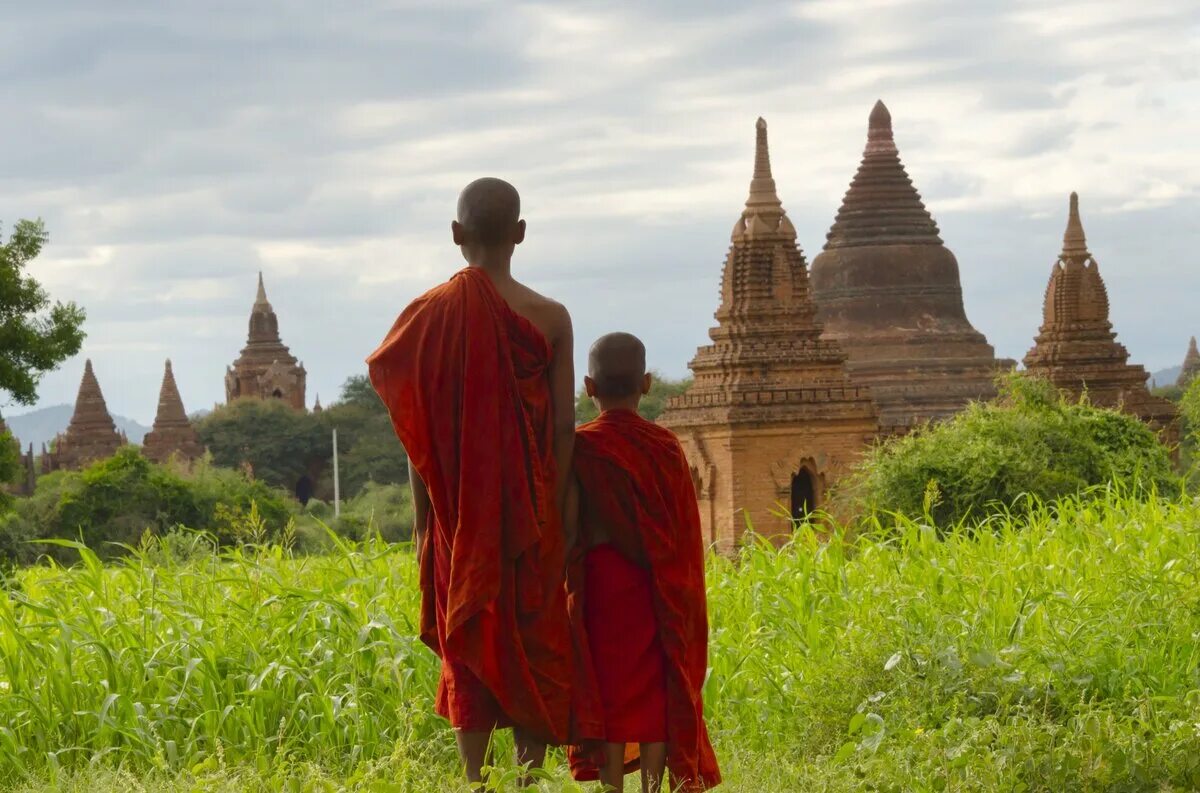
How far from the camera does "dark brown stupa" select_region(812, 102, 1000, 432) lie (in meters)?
32.0

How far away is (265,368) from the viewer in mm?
69312

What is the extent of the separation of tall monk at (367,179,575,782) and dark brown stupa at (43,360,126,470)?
178 ft

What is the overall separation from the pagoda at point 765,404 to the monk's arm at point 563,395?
67.6 ft

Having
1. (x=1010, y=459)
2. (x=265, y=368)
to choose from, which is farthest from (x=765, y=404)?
(x=265, y=368)

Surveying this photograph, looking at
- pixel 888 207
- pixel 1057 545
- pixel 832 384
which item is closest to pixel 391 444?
pixel 888 207

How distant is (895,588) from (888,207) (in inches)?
1097

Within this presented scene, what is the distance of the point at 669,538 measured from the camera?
4852 millimetres

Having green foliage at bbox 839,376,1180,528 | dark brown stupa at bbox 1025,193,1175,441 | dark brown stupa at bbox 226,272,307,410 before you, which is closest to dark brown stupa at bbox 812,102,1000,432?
dark brown stupa at bbox 1025,193,1175,441

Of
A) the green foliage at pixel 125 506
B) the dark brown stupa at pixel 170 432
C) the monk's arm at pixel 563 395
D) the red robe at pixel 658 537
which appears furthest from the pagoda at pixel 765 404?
the dark brown stupa at pixel 170 432

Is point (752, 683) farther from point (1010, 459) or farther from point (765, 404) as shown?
point (765, 404)

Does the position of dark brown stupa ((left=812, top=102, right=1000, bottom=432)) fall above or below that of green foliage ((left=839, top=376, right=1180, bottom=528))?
above

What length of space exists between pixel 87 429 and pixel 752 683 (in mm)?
54037

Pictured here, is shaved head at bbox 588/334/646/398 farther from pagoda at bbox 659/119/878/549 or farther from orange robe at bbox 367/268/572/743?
pagoda at bbox 659/119/878/549

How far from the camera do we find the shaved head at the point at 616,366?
489 centimetres
